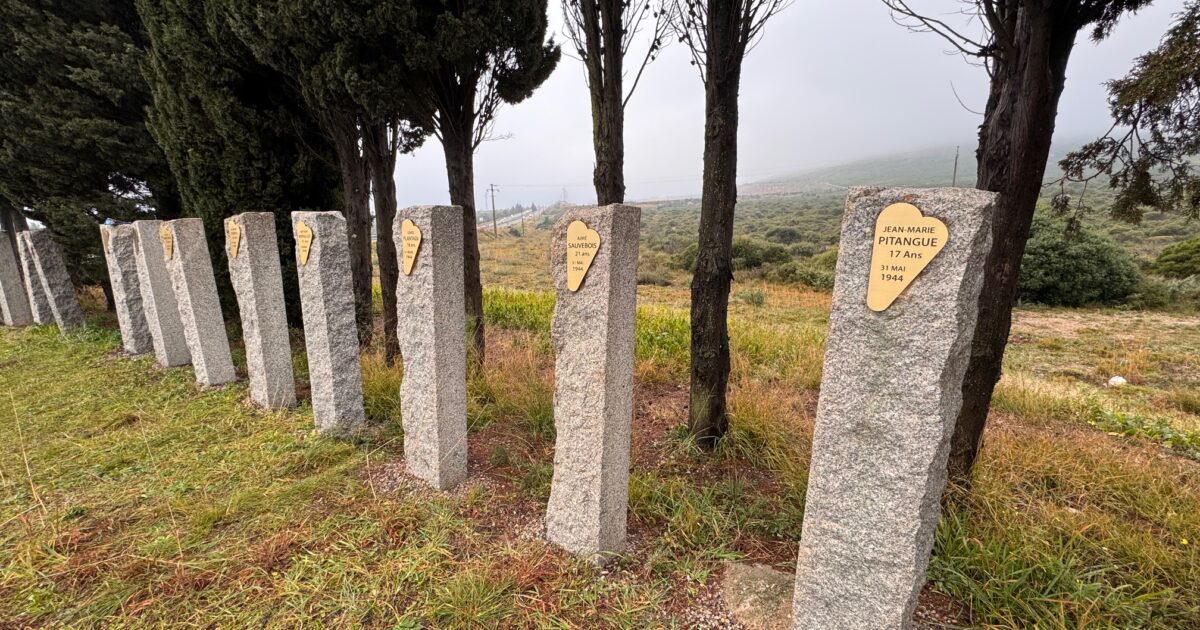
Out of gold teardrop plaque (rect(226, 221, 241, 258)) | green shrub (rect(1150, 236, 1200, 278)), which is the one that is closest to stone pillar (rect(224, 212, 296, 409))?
gold teardrop plaque (rect(226, 221, 241, 258))

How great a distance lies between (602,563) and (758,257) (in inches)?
809

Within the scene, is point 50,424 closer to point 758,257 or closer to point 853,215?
point 853,215

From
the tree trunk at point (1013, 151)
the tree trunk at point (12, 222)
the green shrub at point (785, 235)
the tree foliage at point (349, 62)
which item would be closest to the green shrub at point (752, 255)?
the green shrub at point (785, 235)

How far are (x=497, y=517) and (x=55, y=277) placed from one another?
8910mm

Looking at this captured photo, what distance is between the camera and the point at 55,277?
7273 millimetres

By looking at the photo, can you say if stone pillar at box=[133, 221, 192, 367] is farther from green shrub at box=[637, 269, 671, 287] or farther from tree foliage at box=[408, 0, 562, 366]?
green shrub at box=[637, 269, 671, 287]

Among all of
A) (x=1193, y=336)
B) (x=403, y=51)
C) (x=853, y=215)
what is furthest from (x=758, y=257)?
(x=853, y=215)

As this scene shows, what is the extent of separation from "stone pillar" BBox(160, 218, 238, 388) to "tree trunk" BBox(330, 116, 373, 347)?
126 cm

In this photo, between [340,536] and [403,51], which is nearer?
[340,536]

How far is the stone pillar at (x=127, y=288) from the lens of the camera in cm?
567

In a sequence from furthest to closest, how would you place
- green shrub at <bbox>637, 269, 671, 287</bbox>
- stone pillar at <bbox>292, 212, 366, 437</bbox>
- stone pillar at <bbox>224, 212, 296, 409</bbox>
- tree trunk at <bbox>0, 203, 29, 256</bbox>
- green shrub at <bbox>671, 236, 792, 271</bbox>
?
green shrub at <bbox>671, 236, 792, 271</bbox> → green shrub at <bbox>637, 269, 671, 287</bbox> → tree trunk at <bbox>0, 203, 29, 256</bbox> → stone pillar at <bbox>224, 212, 296, 409</bbox> → stone pillar at <bbox>292, 212, 366, 437</bbox>

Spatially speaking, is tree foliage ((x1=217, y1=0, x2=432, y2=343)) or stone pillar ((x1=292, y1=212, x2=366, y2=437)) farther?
tree foliage ((x1=217, y1=0, x2=432, y2=343))

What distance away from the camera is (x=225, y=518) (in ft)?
9.20

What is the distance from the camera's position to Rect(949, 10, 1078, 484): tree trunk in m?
2.23
